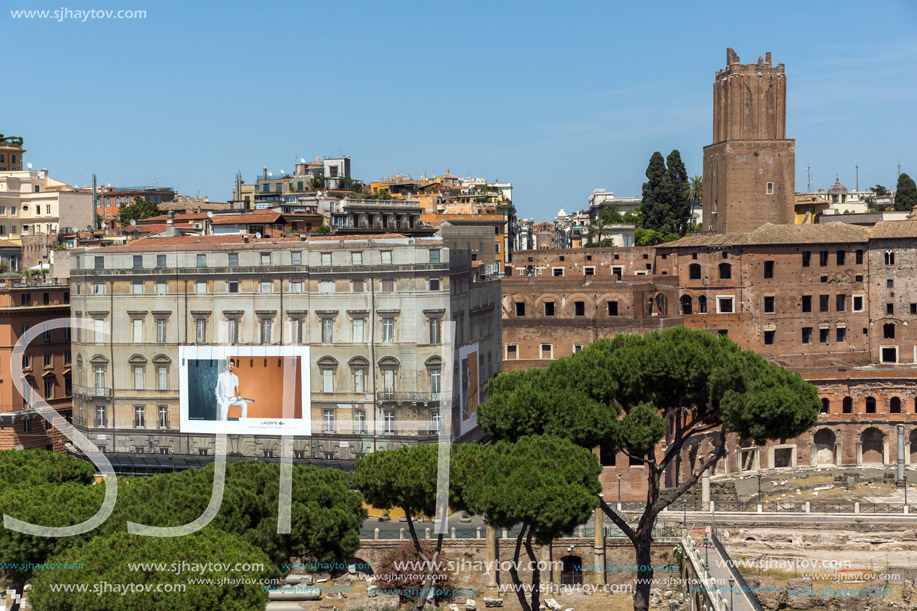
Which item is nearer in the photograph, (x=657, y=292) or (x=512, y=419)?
(x=512, y=419)

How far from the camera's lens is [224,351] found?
39750 millimetres

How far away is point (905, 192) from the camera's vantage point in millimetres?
84875

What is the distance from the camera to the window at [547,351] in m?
50.9

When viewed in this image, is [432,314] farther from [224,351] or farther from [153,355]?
[153,355]

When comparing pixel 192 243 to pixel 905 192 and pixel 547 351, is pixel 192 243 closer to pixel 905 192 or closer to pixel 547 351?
pixel 547 351

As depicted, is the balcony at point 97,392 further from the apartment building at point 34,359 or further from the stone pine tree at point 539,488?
the stone pine tree at point 539,488

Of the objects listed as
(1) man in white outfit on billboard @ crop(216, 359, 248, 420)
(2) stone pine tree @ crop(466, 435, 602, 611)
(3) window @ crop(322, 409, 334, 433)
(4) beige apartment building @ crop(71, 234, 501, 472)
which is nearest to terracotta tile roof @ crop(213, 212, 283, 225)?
(4) beige apartment building @ crop(71, 234, 501, 472)

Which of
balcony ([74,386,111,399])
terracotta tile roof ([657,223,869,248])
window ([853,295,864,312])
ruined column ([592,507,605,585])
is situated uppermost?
terracotta tile roof ([657,223,869,248])

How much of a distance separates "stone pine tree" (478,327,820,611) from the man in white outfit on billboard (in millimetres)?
13776

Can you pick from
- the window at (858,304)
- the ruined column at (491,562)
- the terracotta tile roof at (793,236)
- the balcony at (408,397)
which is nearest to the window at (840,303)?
the window at (858,304)

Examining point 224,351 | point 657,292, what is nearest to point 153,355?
point 224,351

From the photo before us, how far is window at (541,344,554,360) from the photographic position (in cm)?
5094

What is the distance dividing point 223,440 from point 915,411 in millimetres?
31050

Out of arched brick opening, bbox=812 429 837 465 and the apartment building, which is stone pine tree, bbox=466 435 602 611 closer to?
the apartment building
